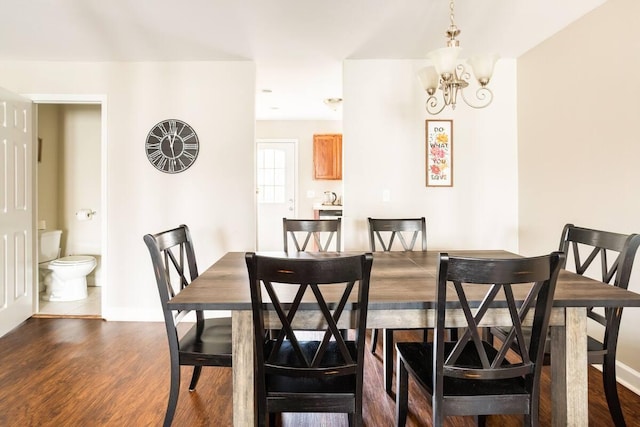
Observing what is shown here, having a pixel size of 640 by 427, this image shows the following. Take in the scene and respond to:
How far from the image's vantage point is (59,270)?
12.2 ft

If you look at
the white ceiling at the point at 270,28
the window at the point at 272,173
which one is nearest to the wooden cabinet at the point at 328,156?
the window at the point at 272,173

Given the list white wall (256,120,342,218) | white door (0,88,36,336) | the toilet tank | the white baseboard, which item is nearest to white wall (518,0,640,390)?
white wall (256,120,342,218)

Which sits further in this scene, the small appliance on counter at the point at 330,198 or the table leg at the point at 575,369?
the small appliance on counter at the point at 330,198

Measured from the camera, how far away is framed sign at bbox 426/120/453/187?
3359 mm

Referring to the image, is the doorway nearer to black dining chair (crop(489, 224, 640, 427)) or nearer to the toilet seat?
the toilet seat

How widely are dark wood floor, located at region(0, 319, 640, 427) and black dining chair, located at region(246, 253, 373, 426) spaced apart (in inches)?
24.4

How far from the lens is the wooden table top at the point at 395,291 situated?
138cm

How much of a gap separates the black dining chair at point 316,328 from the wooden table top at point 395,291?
120 millimetres

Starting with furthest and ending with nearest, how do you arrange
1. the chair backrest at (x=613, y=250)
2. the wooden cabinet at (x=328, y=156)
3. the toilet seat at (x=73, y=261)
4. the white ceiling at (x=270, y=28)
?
the wooden cabinet at (x=328, y=156), the toilet seat at (x=73, y=261), the white ceiling at (x=270, y=28), the chair backrest at (x=613, y=250)

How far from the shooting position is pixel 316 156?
6.01 metres

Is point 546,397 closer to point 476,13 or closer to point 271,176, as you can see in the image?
point 476,13

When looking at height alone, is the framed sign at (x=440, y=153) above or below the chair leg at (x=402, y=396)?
above

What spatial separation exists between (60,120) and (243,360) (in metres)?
4.23

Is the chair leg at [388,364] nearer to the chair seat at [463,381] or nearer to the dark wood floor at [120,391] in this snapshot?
the dark wood floor at [120,391]
